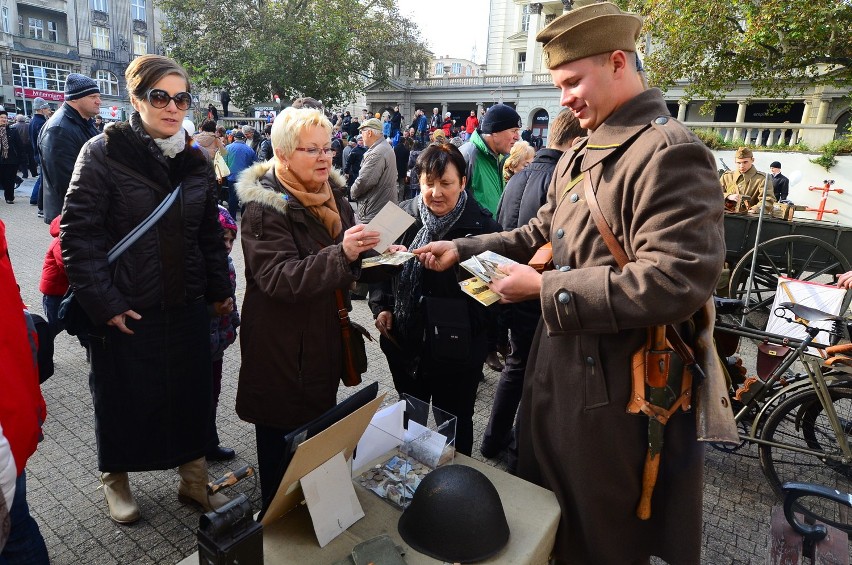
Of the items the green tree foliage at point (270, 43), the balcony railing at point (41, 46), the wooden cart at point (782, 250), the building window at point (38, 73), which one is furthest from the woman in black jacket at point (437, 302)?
the balcony railing at point (41, 46)

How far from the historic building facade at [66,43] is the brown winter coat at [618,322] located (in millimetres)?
46916

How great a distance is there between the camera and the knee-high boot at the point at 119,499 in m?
2.79

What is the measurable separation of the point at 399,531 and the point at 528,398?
2.16 ft

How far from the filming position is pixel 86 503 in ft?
9.74

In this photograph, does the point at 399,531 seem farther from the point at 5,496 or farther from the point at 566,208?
the point at 566,208

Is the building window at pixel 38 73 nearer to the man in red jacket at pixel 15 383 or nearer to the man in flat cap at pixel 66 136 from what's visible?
the man in flat cap at pixel 66 136

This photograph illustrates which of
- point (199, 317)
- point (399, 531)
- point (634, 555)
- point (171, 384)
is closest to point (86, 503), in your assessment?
point (171, 384)

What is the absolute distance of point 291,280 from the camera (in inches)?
85.6

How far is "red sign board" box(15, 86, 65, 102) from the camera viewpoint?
41.4 meters

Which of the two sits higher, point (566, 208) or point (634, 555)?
point (566, 208)

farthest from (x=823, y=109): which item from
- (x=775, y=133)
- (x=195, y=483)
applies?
(x=195, y=483)

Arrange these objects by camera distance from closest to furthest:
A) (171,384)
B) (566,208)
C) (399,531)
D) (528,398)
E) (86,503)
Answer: (399,531) < (566,208) < (528,398) < (171,384) < (86,503)

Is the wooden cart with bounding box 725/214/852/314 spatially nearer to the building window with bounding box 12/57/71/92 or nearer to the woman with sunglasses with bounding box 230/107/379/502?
the woman with sunglasses with bounding box 230/107/379/502

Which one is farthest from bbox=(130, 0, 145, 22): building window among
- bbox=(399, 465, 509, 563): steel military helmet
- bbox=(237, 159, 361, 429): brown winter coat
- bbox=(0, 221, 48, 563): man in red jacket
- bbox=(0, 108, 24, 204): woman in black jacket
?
bbox=(399, 465, 509, 563): steel military helmet
